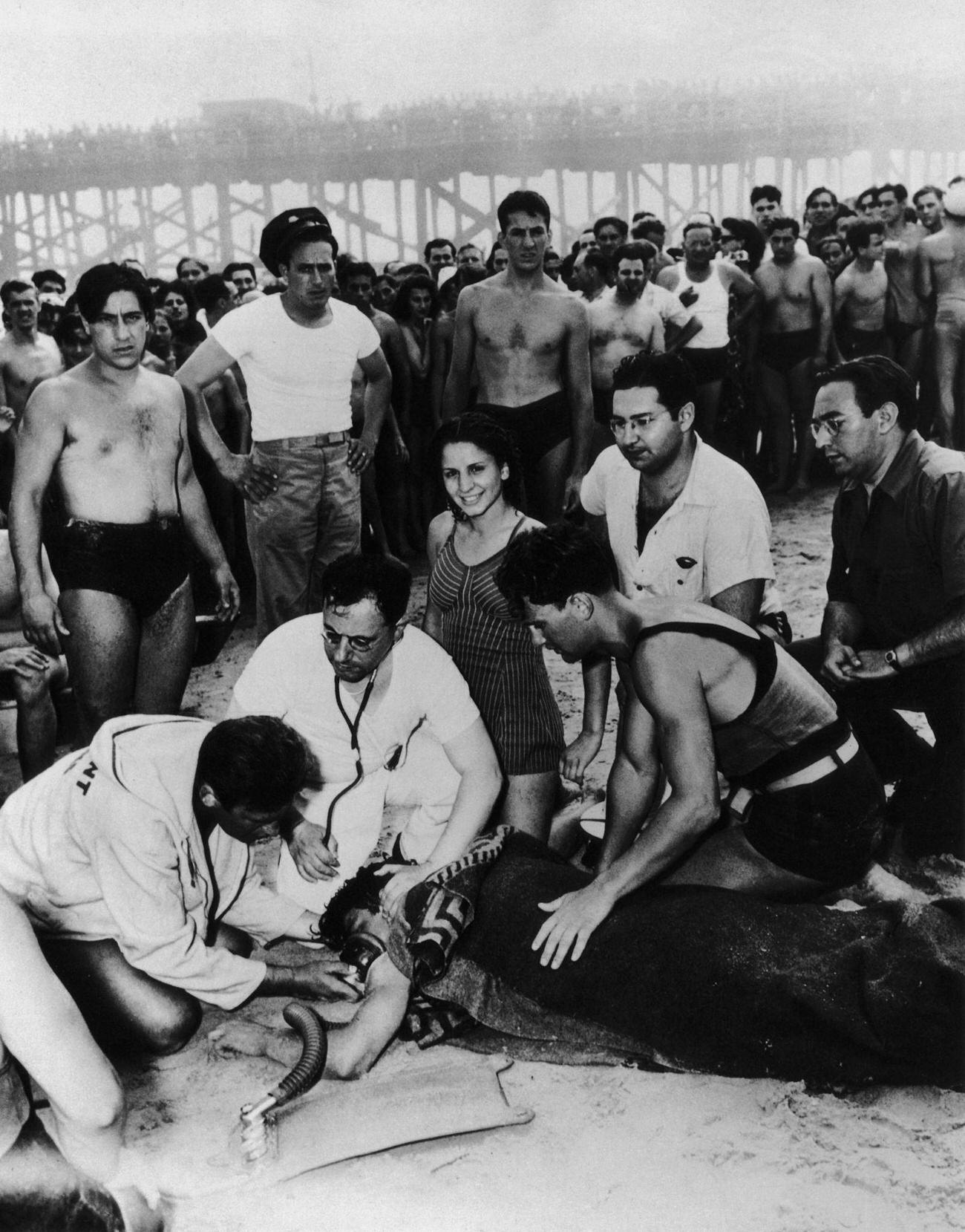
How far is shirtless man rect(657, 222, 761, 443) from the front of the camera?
596cm

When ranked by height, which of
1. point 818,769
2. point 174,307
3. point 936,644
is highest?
point 174,307

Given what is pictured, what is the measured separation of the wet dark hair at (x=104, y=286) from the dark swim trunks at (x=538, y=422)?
134 cm

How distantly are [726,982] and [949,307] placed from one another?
3628 millimetres

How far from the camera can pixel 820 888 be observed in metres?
2.56

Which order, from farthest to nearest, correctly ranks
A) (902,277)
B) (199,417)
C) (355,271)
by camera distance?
(902,277) → (355,271) → (199,417)

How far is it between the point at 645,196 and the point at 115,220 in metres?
1.77

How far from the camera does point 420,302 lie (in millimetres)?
5477

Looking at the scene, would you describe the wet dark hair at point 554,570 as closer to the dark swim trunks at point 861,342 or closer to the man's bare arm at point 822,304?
the dark swim trunks at point 861,342

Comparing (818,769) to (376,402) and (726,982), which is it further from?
(376,402)

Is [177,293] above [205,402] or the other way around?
above

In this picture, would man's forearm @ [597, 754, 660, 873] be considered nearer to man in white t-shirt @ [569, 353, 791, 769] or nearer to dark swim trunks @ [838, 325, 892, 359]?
man in white t-shirt @ [569, 353, 791, 769]

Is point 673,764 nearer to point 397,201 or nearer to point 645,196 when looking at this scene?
point 397,201

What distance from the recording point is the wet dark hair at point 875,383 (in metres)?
2.81

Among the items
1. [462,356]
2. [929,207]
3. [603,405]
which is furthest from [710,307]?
[462,356]
